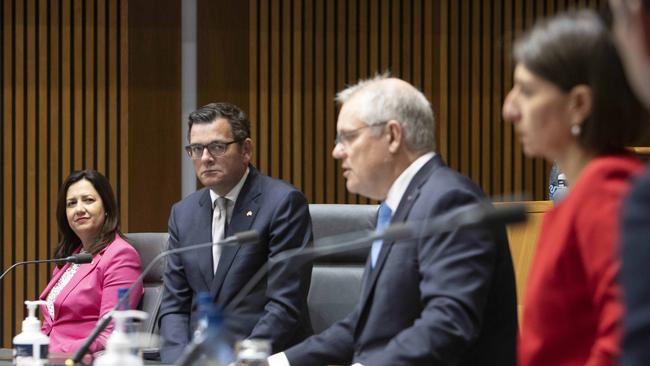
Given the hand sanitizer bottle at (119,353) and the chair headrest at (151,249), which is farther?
the chair headrest at (151,249)

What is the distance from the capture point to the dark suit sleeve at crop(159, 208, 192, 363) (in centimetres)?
378

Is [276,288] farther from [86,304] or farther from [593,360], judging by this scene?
[593,360]

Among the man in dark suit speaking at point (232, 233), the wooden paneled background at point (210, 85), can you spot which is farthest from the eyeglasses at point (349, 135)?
the wooden paneled background at point (210, 85)

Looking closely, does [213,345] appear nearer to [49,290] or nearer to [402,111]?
[402,111]

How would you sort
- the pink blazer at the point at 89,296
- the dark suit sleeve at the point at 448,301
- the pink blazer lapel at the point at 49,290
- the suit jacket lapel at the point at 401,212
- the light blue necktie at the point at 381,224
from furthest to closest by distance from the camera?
the pink blazer lapel at the point at 49,290
the pink blazer at the point at 89,296
the light blue necktie at the point at 381,224
the suit jacket lapel at the point at 401,212
the dark suit sleeve at the point at 448,301

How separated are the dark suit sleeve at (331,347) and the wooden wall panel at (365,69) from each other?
4079mm

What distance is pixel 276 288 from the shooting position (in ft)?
12.1

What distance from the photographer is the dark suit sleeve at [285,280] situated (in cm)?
364

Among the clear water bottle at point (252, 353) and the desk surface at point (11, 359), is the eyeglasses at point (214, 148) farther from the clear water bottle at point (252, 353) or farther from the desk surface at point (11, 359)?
the clear water bottle at point (252, 353)

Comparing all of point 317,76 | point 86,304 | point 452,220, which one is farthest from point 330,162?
point 452,220

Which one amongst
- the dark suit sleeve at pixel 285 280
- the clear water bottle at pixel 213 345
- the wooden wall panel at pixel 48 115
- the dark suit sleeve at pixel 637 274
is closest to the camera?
the dark suit sleeve at pixel 637 274

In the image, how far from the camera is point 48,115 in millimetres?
6652

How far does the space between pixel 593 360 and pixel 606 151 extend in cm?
35

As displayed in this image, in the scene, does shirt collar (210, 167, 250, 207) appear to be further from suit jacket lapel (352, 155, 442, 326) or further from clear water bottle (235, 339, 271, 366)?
clear water bottle (235, 339, 271, 366)
